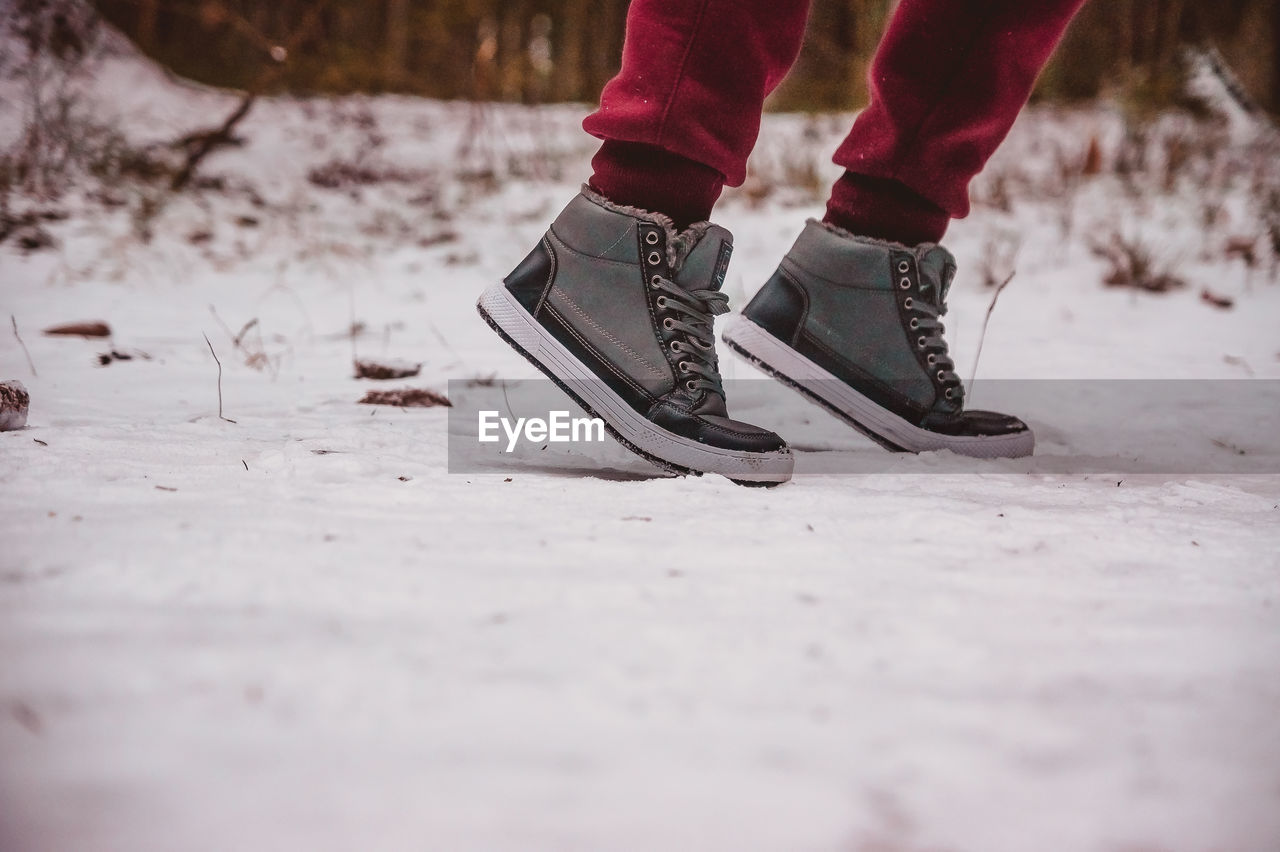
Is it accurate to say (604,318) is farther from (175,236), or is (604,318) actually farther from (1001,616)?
(175,236)

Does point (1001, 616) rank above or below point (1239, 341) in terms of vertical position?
below

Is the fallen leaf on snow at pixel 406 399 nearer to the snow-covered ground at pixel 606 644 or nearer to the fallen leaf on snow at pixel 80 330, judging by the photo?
the snow-covered ground at pixel 606 644

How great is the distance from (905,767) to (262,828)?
407mm

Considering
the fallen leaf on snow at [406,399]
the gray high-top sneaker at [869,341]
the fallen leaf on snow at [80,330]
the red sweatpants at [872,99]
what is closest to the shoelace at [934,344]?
the gray high-top sneaker at [869,341]

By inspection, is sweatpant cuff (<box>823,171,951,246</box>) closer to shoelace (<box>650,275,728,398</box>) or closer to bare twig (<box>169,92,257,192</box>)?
shoelace (<box>650,275,728,398</box>)

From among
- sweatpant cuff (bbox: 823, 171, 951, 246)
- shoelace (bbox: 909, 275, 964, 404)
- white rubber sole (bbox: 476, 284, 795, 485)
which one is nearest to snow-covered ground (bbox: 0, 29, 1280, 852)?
white rubber sole (bbox: 476, 284, 795, 485)

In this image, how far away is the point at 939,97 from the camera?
1.40m

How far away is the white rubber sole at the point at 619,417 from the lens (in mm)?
1245

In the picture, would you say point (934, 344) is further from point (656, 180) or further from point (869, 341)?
point (656, 180)

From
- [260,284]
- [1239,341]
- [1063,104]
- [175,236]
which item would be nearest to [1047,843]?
[1239,341]

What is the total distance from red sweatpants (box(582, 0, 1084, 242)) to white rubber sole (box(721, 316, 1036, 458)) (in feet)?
0.88

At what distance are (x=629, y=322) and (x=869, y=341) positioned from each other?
1.54ft

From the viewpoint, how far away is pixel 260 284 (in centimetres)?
333

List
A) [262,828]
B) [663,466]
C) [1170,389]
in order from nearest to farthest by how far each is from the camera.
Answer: [262,828] < [663,466] < [1170,389]
